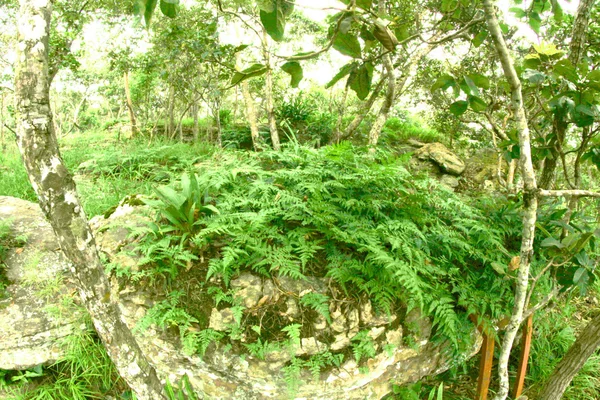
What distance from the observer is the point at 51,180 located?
Answer: 2.00 m

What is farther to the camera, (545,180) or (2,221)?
(2,221)

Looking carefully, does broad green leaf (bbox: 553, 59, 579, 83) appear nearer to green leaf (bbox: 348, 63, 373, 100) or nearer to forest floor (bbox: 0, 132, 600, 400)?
green leaf (bbox: 348, 63, 373, 100)

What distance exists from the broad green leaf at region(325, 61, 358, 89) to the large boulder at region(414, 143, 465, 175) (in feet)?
18.3

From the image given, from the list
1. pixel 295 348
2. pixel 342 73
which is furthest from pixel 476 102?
pixel 295 348

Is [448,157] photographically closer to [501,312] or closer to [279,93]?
[279,93]

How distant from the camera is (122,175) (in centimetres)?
503

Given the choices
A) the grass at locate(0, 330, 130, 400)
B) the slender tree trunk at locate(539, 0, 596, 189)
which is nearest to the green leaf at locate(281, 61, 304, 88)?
the slender tree trunk at locate(539, 0, 596, 189)

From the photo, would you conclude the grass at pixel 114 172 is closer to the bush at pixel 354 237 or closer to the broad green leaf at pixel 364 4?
the bush at pixel 354 237

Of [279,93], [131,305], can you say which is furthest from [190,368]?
[279,93]

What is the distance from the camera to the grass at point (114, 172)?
4391 mm

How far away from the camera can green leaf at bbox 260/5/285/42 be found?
3.04 feet

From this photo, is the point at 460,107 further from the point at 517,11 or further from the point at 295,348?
the point at 295,348

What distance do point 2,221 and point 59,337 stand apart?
126 cm

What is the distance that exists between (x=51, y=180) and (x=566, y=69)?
108 inches
